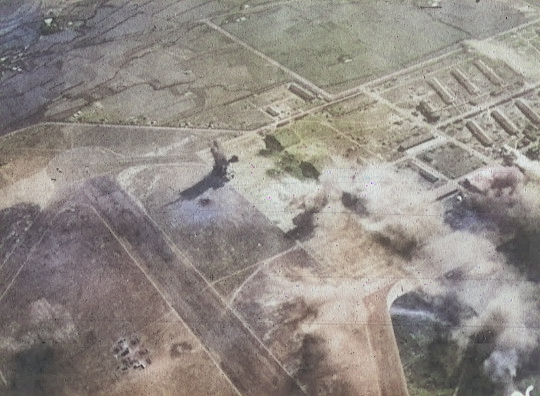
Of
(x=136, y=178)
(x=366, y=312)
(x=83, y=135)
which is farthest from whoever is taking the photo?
(x=83, y=135)

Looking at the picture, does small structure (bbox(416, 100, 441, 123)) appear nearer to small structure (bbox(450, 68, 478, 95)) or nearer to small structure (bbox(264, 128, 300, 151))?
small structure (bbox(450, 68, 478, 95))

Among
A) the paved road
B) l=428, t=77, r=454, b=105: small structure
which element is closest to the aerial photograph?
the paved road

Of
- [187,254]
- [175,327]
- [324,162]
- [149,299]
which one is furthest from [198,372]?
[324,162]

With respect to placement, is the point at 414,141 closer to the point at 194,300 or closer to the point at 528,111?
the point at 528,111

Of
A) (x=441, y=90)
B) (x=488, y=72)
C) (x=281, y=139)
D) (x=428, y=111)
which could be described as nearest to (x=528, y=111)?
(x=488, y=72)

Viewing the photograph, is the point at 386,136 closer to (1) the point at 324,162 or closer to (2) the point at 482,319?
(1) the point at 324,162

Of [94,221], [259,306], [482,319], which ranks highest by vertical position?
[94,221]

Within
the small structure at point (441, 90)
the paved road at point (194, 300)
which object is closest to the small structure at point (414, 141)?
the small structure at point (441, 90)

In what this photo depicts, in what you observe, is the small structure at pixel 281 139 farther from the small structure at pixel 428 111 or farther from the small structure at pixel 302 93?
the small structure at pixel 428 111
